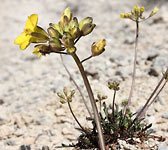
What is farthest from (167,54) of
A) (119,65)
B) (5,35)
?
(5,35)

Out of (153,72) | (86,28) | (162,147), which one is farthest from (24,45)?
(153,72)

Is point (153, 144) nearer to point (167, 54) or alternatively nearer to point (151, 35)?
point (167, 54)

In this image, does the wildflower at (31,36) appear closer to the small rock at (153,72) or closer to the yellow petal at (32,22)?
the yellow petal at (32,22)

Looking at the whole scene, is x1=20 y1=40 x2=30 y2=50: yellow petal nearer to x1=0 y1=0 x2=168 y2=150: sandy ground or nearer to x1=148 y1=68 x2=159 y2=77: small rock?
x1=0 y1=0 x2=168 y2=150: sandy ground

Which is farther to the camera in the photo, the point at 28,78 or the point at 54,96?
the point at 28,78

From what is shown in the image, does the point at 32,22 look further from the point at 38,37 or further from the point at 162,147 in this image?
the point at 162,147

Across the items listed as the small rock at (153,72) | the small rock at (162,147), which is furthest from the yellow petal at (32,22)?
the small rock at (153,72)

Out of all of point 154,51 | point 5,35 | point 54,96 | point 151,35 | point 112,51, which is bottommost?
point 54,96
